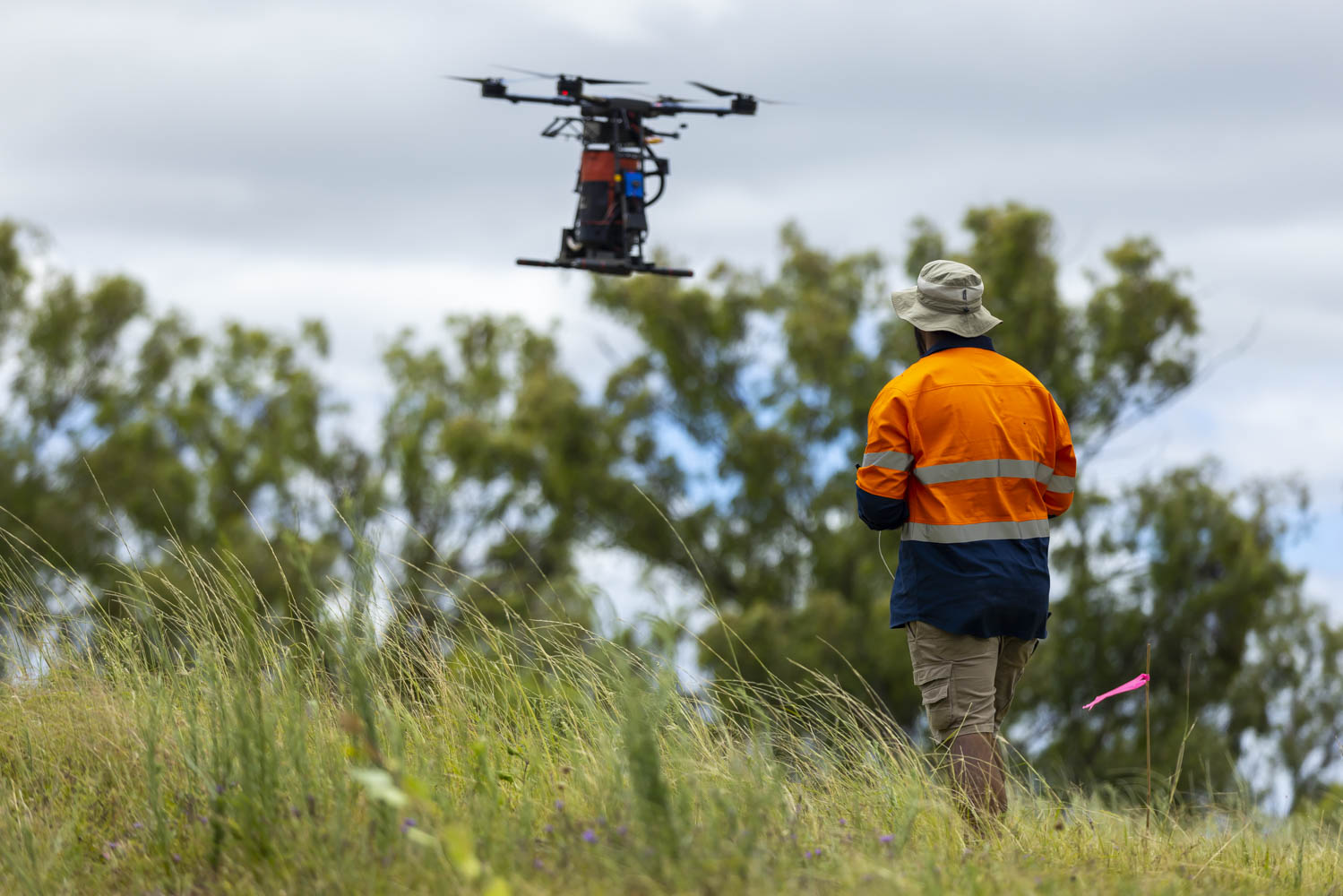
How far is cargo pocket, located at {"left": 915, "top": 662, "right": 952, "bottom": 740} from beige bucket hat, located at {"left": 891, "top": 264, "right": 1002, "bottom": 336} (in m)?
1.11

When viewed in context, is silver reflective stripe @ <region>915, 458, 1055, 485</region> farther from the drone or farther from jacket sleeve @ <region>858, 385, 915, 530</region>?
the drone

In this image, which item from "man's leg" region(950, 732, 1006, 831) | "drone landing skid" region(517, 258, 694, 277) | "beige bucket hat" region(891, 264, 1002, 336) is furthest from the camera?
"drone landing skid" region(517, 258, 694, 277)

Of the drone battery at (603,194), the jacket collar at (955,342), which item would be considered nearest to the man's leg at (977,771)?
the jacket collar at (955,342)

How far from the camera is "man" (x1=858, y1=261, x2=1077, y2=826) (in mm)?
4219

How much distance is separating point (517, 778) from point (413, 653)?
929mm

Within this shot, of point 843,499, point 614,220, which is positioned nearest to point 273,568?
point 843,499

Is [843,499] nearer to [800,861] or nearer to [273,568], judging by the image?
[273,568]

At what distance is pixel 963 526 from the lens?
424 cm

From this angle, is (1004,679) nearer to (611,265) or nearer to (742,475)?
(611,265)

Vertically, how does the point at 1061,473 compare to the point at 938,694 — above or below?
above

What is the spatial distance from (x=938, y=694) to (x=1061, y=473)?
92 centimetres

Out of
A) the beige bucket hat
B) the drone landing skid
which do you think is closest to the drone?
the drone landing skid

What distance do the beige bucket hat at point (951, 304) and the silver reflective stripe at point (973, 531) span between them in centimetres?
66

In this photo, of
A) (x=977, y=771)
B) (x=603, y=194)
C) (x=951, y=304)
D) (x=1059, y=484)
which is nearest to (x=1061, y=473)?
(x=1059, y=484)
